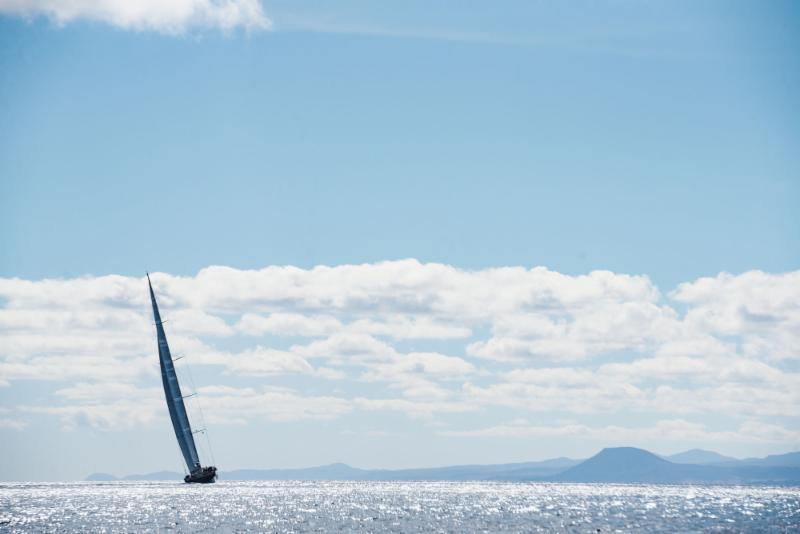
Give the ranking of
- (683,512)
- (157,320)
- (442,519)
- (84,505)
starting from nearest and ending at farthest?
(442,519) → (683,512) → (157,320) → (84,505)

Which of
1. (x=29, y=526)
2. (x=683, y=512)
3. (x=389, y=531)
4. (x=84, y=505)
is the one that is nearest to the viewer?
(x=389, y=531)

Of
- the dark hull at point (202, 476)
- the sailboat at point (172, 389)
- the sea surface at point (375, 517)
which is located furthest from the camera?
the dark hull at point (202, 476)

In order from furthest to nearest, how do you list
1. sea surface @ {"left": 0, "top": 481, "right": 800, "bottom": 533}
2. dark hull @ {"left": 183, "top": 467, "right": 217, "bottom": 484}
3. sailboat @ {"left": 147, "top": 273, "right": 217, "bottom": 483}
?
dark hull @ {"left": 183, "top": 467, "right": 217, "bottom": 484} → sailboat @ {"left": 147, "top": 273, "right": 217, "bottom": 483} → sea surface @ {"left": 0, "top": 481, "right": 800, "bottom": 533}

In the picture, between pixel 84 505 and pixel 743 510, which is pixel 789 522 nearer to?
pixel 743 510

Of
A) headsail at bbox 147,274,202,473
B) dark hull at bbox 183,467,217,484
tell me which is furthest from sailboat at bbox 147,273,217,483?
dark hull at bbox 183,467,217,484

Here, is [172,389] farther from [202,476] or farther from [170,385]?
[202,476]

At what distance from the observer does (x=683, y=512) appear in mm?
143875

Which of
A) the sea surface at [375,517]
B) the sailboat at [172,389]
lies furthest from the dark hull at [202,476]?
the sailboat at [172,389]

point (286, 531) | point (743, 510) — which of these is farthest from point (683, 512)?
point (286, 531)

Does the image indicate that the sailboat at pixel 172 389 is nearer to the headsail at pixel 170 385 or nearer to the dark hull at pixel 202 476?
the headsail at pixel 170 385

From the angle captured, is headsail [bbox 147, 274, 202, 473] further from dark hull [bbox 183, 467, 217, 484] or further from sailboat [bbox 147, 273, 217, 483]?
dark hull [bbox 183, 467, 217, 484]

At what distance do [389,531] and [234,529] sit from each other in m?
17.4

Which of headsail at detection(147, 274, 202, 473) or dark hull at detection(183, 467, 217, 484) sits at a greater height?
headsail at detection(147, 274, 202, 473)

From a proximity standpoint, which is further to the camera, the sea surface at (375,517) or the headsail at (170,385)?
the headsail at (170,385)
